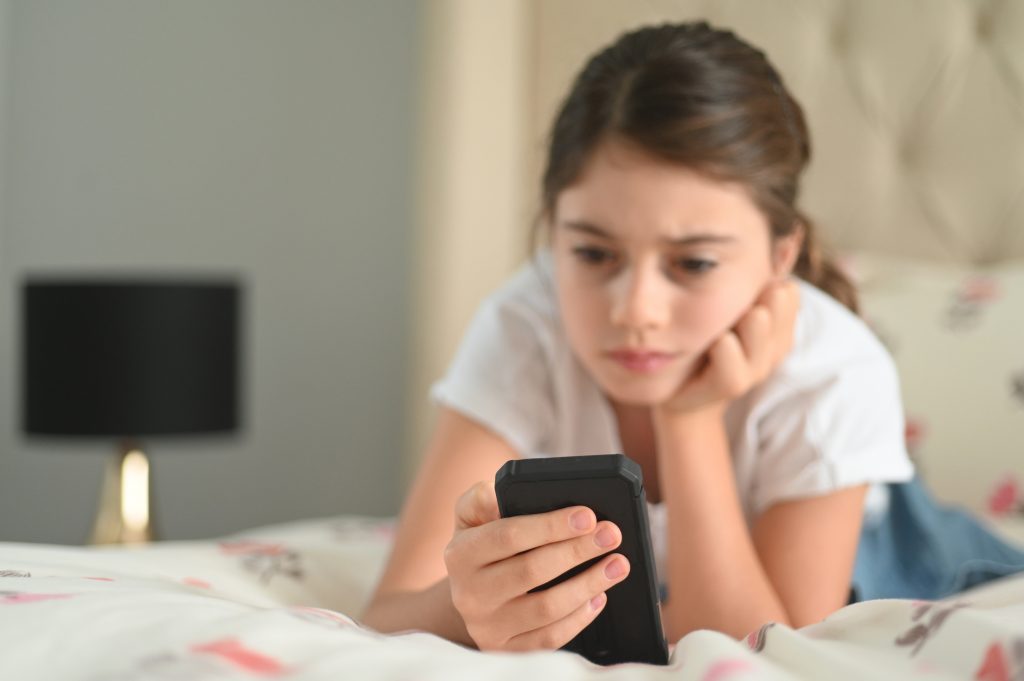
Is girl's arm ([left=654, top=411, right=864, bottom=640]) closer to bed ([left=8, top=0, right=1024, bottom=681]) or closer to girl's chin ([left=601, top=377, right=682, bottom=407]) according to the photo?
girl's chin ([left=601, top=377, right=682, bottom=407])

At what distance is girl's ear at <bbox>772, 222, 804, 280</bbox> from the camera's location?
1.04 m

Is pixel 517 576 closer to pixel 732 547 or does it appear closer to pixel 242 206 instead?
pixel 732 547

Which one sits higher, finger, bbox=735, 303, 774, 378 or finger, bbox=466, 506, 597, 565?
finger, bbox=735, 303, 774, 378

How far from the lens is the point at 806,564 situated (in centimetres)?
93

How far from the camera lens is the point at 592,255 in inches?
37.6

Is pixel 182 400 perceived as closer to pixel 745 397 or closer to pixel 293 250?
pixel 293 250

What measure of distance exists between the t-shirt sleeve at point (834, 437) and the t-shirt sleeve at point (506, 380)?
22 cm

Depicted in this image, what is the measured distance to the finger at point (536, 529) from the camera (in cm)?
62

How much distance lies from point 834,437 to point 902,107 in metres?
0.96

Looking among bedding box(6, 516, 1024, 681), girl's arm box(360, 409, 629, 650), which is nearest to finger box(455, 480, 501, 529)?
girl's arm box(360, 409, 629, 650)

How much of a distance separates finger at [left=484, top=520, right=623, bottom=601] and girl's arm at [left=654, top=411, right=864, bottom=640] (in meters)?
0.26

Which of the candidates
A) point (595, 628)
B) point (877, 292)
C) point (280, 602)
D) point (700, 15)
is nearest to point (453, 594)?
point (595, 628)

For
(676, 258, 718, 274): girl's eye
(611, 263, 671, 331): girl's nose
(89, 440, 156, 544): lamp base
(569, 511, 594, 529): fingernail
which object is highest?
(676, 258, 718, 274): girl's eye

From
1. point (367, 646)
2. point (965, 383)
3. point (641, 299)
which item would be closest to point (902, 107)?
point (965, 383)
